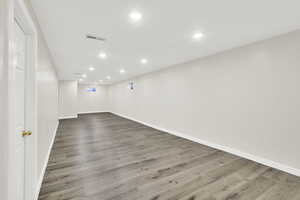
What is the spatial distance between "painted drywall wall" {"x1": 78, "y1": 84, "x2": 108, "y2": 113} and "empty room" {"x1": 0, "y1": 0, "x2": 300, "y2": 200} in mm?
7022

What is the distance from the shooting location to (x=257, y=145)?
9.01 ft

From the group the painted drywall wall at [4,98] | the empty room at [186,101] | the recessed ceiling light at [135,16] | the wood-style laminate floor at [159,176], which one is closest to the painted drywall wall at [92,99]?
the empty room at [186,101]

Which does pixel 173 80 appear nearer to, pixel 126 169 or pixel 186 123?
pixel 186 123

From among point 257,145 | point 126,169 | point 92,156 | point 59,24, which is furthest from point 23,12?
point 257,145

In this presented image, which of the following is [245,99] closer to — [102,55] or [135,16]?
[135,16]

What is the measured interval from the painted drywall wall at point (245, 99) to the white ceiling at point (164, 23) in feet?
1.24

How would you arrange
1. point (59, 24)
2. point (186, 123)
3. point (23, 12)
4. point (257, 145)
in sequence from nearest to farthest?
point (23, 12)
point (59, 24)
point (257, 145)
point (186, 123)

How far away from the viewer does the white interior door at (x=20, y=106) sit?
1353 mm

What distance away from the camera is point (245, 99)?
2.91 m

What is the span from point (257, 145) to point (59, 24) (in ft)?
14.5

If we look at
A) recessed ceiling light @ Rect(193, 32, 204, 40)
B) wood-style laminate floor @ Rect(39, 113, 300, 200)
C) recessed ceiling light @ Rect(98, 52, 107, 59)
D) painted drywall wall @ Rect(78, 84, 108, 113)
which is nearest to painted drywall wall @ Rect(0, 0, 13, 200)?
wood-style laminate floor @ Rect(39, 113, 300, 200)

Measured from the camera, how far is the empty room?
1536 mm

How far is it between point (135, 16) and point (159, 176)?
264 cm

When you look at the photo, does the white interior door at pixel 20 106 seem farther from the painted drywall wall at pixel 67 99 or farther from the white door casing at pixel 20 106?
the painted drywall wall at pixel 67 99
